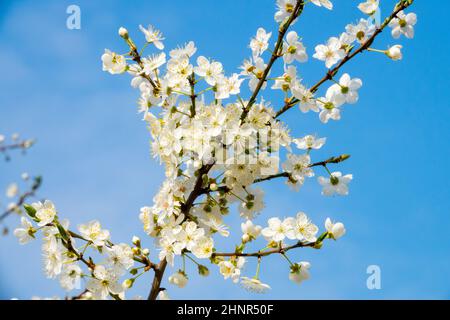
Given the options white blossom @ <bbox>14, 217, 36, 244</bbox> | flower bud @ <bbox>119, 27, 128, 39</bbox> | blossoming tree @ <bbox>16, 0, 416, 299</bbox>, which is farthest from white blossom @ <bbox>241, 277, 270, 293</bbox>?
flower bud @ <bbox>119, 27, 128, 39</bbox>

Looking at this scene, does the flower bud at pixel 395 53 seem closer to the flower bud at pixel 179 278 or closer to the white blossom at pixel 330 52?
the white blossom at pixel 330 52

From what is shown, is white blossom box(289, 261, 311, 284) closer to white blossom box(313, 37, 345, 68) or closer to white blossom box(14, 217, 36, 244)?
white blossom box(313, 37, 345, 68)

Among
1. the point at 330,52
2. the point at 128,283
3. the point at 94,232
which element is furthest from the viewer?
the point at 330,52

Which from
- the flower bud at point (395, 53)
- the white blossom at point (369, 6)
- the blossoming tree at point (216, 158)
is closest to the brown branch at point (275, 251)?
the blossoming tree at point (216, 158)

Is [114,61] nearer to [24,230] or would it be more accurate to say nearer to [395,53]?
[24,230]

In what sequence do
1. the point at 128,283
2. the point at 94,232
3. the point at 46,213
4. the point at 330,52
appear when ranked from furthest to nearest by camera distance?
the point at 330,52 < the point at 128,283 < the point at 94,232 < the point at 46,213

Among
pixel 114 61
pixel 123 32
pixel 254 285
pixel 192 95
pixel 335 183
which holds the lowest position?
pixel 254 285

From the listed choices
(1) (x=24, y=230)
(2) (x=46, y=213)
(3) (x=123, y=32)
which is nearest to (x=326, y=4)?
(3) (x=123, y=32)

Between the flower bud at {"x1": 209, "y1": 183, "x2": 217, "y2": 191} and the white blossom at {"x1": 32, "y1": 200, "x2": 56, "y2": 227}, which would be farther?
the flower bud at {"x1": 209, "y1": 183, "x2": 217, "y2": 191}

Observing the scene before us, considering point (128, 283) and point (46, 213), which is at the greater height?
point (46, 213)
